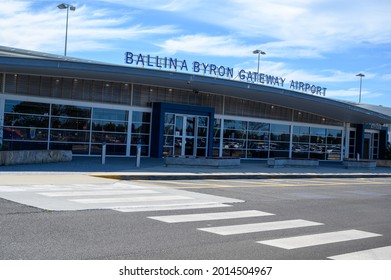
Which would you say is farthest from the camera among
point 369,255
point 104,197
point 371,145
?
point 371,145

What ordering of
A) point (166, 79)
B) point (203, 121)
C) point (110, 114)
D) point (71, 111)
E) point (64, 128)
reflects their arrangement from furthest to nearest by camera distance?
point (203, 121)
point (110, 114)
point (71, 111)
point (64, 128)
point (166, 79)

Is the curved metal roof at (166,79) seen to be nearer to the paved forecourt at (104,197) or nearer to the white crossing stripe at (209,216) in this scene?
the paved forecourt at (104,197)

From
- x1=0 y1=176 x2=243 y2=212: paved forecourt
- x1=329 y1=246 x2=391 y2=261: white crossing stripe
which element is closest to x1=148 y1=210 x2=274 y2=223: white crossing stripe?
x1=0 y1=176 x2=243 y2=212: paved forecourt

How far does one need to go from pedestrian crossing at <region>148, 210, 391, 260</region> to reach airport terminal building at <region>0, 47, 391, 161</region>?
1278 cm

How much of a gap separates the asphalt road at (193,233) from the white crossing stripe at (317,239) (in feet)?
0.06

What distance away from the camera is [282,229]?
991 cm

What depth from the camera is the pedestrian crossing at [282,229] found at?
8258mm

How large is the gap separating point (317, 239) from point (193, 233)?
2.15 metres

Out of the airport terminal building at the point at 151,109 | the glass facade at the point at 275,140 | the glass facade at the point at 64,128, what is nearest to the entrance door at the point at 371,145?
the glass facade at the point at 275,140

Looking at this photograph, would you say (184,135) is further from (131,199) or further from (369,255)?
(369,255)

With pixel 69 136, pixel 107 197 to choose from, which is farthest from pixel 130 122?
pixel 107 197

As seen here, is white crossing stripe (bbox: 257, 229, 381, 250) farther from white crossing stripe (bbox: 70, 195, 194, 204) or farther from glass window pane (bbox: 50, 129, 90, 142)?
glass window pane (bbox: 50, 129, 90, 142)

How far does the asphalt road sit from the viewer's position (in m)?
7.47

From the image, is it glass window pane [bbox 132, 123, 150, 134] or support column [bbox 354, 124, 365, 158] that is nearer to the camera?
glass window pane [bbox 132, 123, 150, 134]
